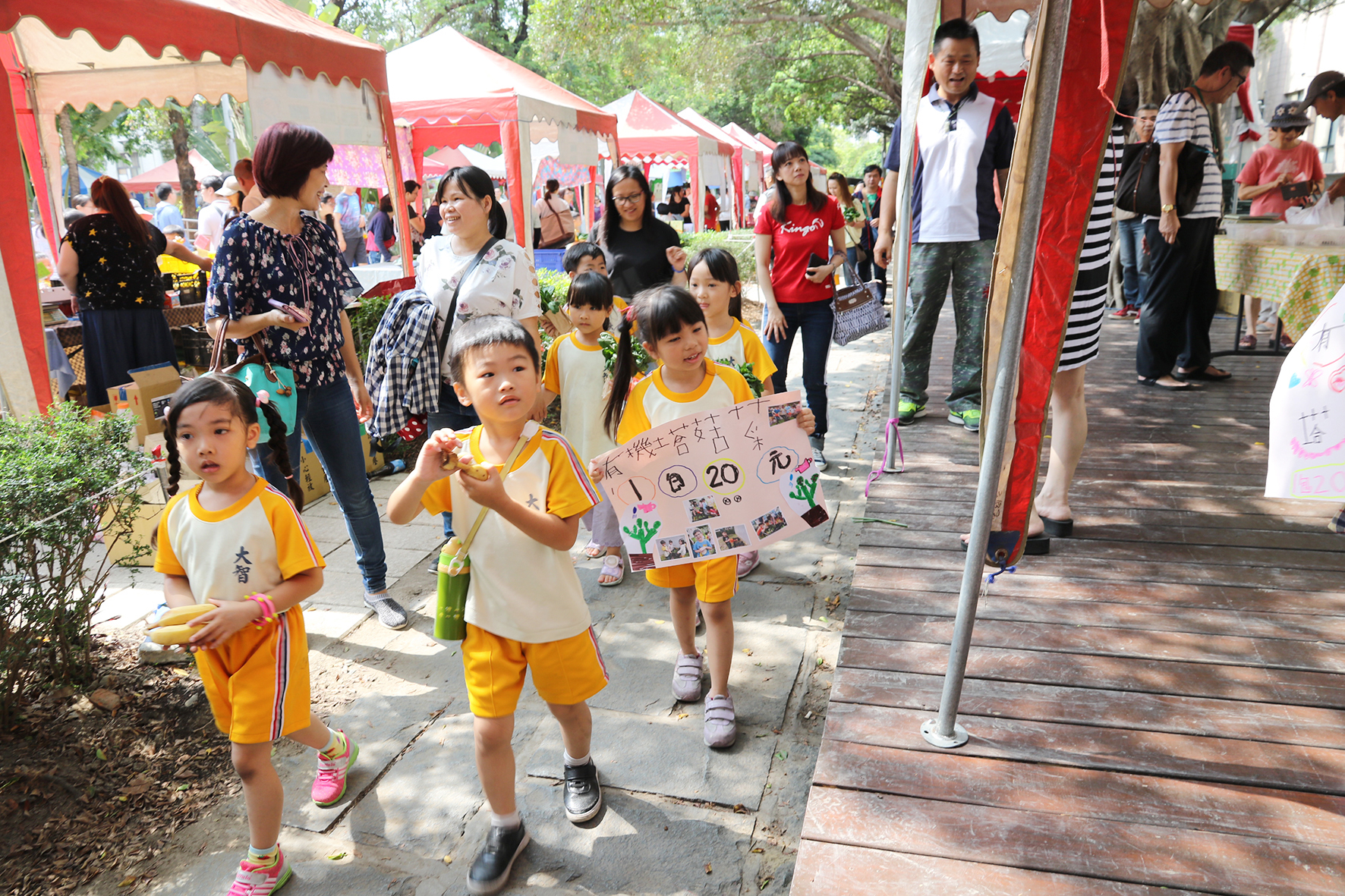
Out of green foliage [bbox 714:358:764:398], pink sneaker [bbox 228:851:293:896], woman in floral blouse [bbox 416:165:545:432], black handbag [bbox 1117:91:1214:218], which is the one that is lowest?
pink sneaker [bbox 228:851:293:896]

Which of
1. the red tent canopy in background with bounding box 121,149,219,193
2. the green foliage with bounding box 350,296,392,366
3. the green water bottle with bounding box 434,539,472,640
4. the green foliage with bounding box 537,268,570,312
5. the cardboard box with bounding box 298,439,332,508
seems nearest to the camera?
the green water bottle with bounding box 434,539,472,640

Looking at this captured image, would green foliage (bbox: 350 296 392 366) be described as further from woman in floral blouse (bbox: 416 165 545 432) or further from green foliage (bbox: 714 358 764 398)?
green foliage (bbox: 714 358 764 398)

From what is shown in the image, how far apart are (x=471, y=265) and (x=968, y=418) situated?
9.66ft

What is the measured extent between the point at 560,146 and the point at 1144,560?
9506mm

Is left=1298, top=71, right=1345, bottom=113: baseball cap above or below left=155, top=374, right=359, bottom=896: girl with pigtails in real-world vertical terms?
above

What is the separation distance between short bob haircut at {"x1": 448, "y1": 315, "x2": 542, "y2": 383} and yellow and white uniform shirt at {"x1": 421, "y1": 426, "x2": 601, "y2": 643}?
0.20 m

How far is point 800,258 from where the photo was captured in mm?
4871

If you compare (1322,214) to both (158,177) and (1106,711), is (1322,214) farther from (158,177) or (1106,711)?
(158,177)

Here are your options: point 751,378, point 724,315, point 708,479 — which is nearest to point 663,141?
point 724,315

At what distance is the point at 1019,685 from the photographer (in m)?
2.43

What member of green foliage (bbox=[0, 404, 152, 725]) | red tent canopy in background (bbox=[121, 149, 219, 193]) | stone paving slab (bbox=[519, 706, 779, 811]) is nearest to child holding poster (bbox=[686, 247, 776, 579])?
stone paving slab (bbox=[519, 706, 779, 811])

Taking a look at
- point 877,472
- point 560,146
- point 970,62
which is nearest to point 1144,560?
point 877,472

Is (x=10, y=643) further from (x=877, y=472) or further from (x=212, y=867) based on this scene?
(x=877, y=472)

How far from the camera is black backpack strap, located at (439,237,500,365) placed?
347cm
